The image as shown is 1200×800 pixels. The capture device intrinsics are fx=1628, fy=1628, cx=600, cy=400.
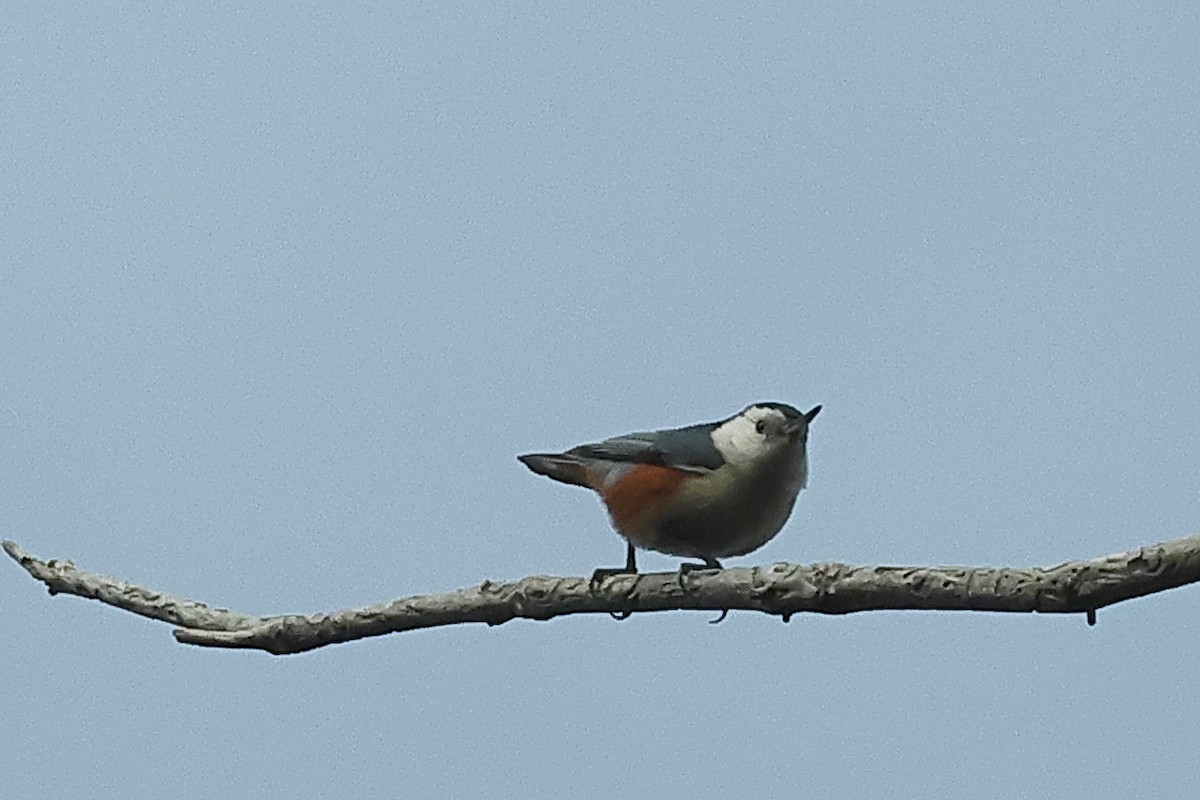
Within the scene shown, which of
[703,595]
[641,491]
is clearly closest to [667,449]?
[641,491]

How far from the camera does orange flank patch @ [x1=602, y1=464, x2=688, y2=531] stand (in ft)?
3.29

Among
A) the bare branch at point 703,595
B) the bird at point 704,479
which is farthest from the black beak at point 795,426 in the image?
the bare branch at point 703,595

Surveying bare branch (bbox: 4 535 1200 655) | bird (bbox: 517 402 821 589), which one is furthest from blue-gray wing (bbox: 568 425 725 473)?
bare branch (bbox: 4 535 1200 655)

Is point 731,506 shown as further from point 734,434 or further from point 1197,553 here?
point 1197,553

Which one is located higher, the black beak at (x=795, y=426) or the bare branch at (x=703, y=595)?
the black beak at (x=795, y=426)

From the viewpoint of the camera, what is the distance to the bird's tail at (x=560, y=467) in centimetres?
106

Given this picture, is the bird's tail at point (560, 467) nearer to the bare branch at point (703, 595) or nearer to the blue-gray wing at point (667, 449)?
the blue-gray wing at point (667, 449)

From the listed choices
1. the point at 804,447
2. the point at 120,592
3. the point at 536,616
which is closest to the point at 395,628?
the point at 536,616

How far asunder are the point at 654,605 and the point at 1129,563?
283 millimetres

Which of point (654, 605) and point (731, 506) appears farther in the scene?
point (731, 506)

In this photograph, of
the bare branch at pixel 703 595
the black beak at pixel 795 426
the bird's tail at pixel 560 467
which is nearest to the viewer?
the bare branch at pixel 703 595

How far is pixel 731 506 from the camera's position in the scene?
967 millimetres

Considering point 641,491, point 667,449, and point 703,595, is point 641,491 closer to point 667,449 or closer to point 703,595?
point 667,449

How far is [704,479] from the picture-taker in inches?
38.8
